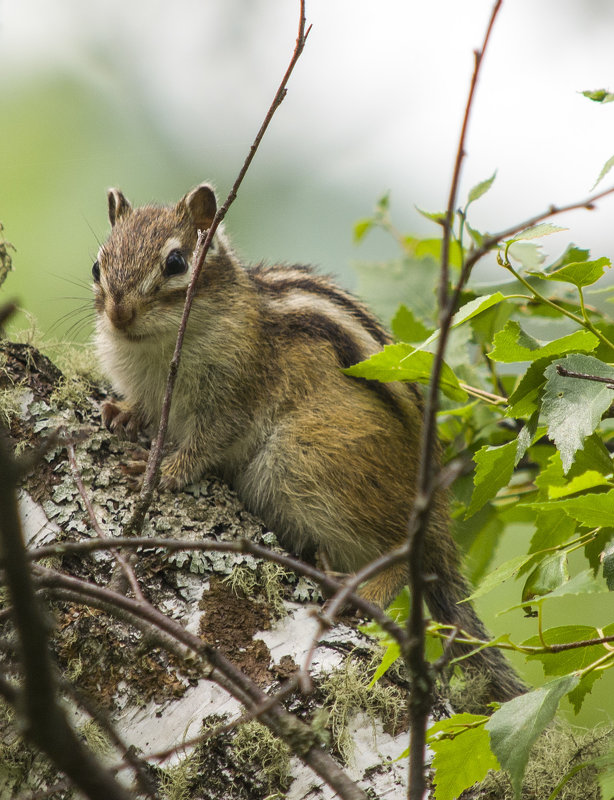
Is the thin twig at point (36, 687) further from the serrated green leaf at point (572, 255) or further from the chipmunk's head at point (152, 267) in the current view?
the chipmunk's head at point (152, 267)

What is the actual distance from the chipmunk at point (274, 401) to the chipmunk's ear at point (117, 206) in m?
0.04

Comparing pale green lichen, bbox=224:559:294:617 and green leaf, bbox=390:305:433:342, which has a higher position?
green leaf, bbox=390:305:433:342

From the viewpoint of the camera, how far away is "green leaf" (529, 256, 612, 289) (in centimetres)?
188

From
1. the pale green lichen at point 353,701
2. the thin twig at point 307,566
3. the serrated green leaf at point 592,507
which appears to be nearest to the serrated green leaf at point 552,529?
the serrated green leaf at point 592,507

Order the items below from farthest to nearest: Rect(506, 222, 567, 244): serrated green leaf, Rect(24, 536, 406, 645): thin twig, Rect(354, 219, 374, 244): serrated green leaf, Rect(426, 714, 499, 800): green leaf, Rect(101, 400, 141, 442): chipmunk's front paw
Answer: Rect(354, 219, 374, 244): serrated green leaf < Rect(101, 400, 141, 442): chipmunk's front paw < Rect(506, 222, 567, 244): serrated green leaf < Rect(426, 714, 499, 800): green leaf < Rect(24, 536, 406, 645): thin twig

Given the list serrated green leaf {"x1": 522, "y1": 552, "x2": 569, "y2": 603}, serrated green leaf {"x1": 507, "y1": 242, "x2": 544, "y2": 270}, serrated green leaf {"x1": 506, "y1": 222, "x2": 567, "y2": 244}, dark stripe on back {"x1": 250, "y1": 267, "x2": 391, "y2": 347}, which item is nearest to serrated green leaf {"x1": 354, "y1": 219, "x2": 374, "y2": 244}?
dark stripe on back {"x1": 250, "y1": 267, "x2": 391, "y2": 347}

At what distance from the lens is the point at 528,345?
6.93ft

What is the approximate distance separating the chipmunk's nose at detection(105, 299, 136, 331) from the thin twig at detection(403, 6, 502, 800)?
2.34 meters

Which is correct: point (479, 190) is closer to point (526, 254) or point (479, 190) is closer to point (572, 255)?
point (526, 254)

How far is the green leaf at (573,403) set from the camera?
1.74 m

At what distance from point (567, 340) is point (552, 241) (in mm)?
6016

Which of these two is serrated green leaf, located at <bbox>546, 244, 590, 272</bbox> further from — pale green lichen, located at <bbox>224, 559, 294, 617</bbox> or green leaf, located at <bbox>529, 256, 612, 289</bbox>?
pale green lichen, located at <bbox>224, 559, 294, 617</bbox>

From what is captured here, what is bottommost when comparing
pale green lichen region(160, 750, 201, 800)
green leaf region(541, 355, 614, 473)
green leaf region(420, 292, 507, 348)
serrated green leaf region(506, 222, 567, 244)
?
pale green lichen region(160, 750, 201, 800)

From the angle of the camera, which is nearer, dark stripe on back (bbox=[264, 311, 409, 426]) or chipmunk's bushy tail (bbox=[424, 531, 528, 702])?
chipmunk's bushy tail (bbox=[424, 531, 528, 702])
